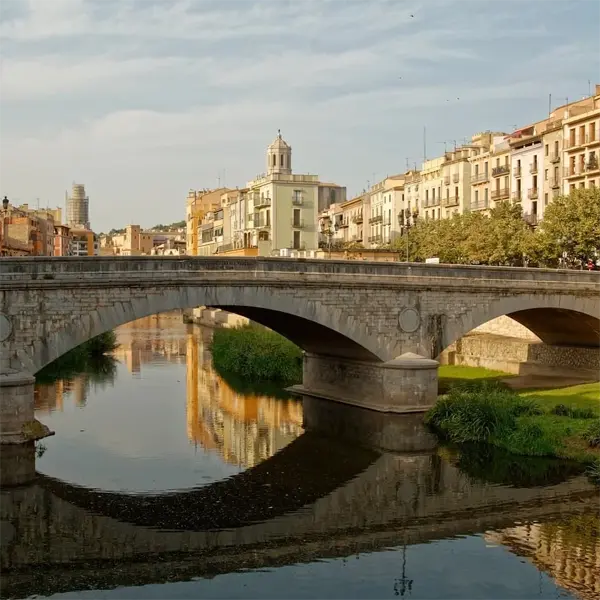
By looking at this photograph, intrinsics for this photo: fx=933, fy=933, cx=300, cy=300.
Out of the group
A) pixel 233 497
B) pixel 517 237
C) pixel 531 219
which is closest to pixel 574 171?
pixel 531 219

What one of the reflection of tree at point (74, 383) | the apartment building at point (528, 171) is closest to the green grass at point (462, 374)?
the reflection of tree at point (74, 383)

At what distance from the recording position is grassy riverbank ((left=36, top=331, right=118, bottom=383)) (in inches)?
1888

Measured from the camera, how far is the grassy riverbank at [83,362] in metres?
48.0

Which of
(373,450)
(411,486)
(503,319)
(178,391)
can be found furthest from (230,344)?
(411,486)

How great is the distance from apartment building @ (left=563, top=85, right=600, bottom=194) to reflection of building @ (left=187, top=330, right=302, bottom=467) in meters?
28.9

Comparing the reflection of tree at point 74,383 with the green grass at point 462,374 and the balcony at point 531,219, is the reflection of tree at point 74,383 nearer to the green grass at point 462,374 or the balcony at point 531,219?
the green grass at point 462,374

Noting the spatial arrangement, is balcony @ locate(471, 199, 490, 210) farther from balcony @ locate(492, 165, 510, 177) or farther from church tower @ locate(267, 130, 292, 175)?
church tower @ locate(267, 130, 292, 175)

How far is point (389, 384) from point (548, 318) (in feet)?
41.0

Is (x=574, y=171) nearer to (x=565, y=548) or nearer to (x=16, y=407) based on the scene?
(x=16, y=407)

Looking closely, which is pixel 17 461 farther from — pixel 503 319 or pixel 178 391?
pixel 503 319

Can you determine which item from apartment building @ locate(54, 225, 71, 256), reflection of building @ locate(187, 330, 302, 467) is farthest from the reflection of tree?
apartment building @ locate(54, 225, 71, 256)

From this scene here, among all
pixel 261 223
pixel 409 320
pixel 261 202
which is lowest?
pixel 409 320

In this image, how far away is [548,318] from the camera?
45.8 meters

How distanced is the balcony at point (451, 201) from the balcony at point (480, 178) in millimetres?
2570
